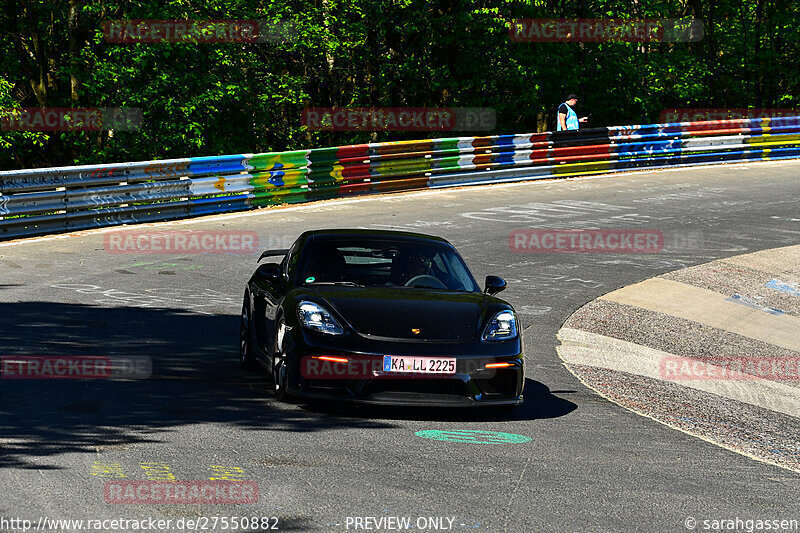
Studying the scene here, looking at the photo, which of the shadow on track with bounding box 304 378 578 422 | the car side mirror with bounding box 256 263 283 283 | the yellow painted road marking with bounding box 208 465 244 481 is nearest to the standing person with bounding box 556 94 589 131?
the car side mirror with bounding box 256 263 283 283

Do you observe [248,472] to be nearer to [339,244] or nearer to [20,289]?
[339,244]

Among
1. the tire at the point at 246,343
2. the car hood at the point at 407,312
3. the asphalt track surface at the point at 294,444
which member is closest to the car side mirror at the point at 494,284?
the car hood at the point at 407,312

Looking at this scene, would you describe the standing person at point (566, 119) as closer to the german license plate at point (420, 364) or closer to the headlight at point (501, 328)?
the headlight at point (501, 328)

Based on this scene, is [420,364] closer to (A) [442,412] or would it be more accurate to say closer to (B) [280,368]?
(A) [442,412]

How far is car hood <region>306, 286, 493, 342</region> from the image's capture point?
800 centimetres

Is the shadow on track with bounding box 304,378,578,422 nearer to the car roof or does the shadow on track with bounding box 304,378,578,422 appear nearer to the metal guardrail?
the car roof

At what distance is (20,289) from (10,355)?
4165 millimetres

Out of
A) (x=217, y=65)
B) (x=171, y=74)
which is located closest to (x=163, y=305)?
(x=171, y=74)

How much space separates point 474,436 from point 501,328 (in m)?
0.99

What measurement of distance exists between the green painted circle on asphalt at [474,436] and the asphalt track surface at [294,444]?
0.09m

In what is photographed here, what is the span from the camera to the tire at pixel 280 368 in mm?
8164

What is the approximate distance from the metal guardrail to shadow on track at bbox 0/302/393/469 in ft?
23.0

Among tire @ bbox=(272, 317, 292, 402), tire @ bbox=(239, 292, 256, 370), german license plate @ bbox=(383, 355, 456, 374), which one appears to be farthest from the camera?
tire @ bbox=(239, 292, 256, 370)

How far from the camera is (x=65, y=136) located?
95.1 feet
